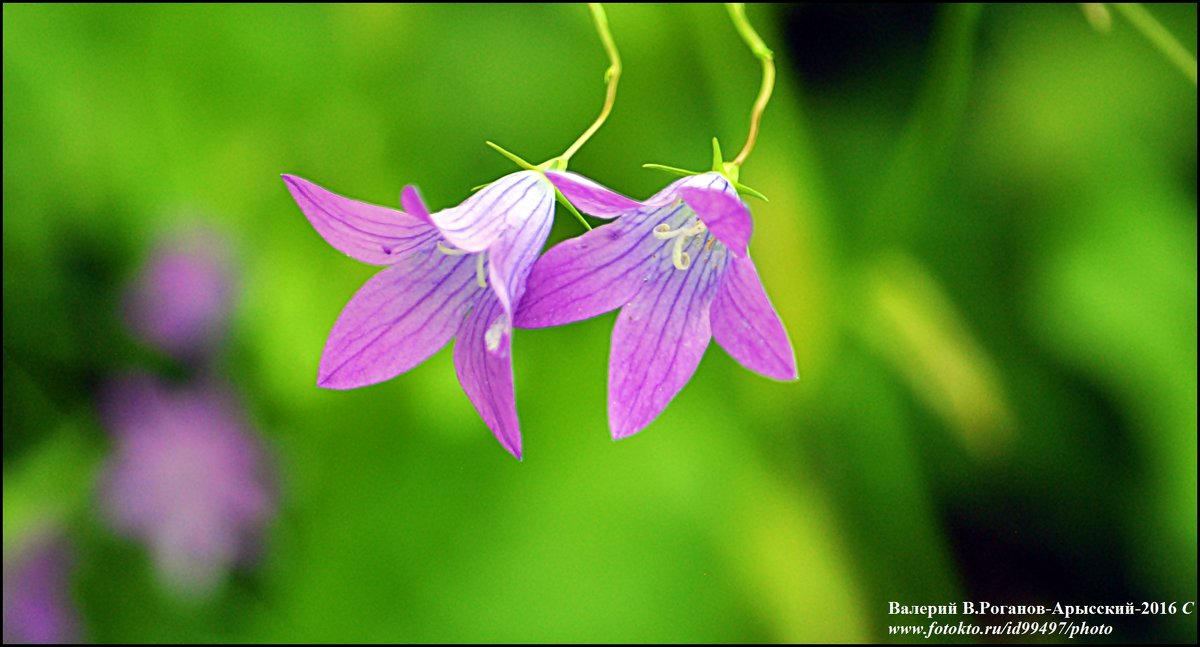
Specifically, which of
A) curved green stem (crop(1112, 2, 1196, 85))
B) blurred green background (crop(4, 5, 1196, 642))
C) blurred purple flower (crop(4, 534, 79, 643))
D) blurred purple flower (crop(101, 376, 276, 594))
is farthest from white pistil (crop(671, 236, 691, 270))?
blurred purple flower (crop(4, 534, 79, 643))

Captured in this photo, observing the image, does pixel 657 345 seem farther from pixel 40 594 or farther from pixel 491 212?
pixel 40 594

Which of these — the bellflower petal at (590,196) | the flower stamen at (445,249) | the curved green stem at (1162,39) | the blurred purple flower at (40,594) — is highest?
the curved green stem at (1162,39)

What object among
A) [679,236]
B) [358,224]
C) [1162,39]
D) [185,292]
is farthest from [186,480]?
[1162,39]

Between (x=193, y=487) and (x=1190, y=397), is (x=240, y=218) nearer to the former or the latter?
(x=193, y=487)

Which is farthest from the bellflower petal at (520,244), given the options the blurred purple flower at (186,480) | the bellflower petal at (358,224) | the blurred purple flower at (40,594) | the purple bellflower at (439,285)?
the blurred purple flower at (40,594)

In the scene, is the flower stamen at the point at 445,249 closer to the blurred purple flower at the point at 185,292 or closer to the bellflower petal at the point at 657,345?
the bellflower petal at the point at 657,345

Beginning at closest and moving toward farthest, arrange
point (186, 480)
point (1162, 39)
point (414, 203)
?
point (414, 203) < point (1162, 39) < point (186, 480)

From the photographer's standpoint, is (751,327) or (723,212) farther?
(751,327)
